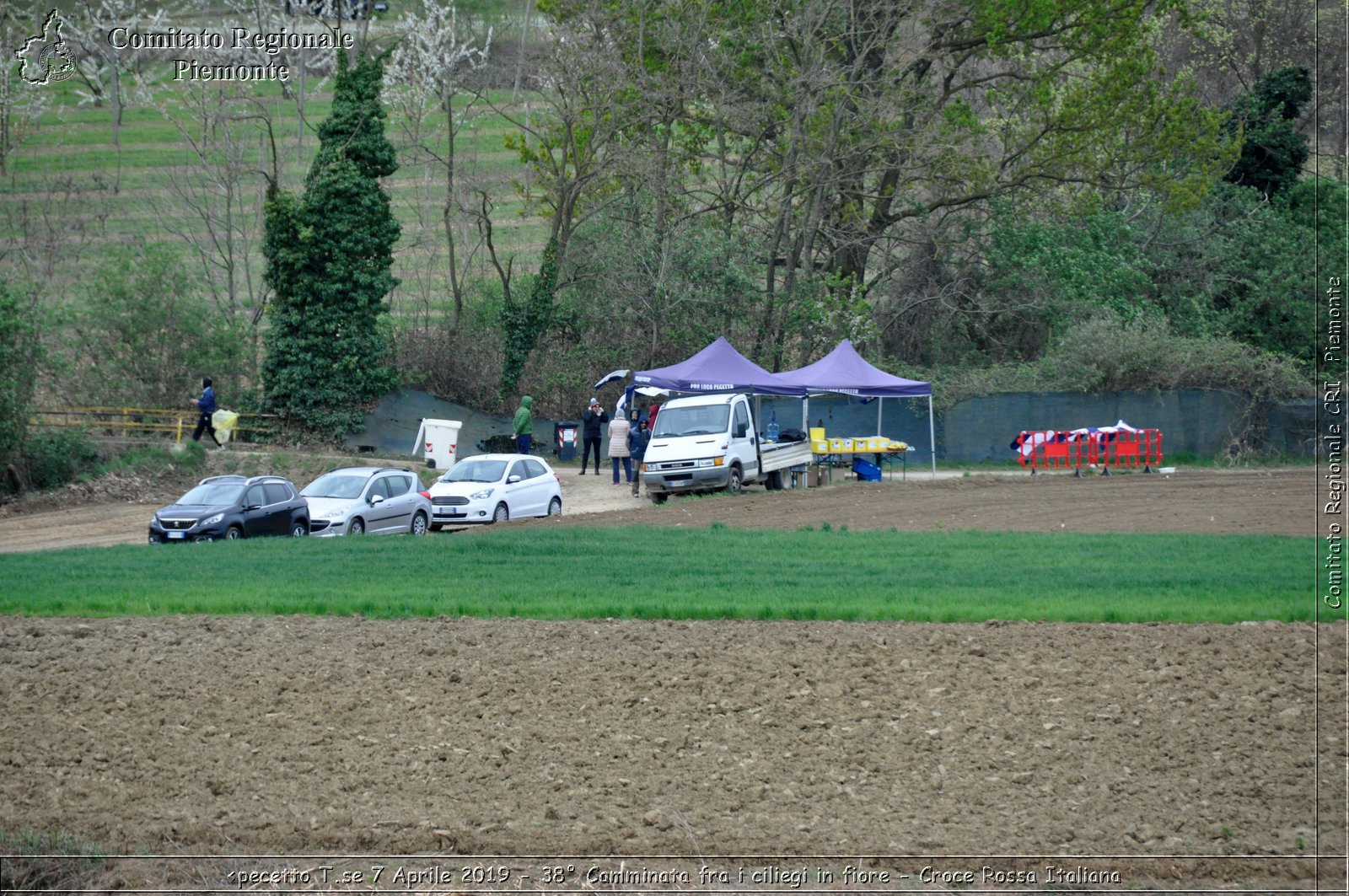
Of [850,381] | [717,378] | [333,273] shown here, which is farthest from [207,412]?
[850,381]

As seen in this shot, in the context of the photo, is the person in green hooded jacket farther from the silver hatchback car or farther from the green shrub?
the green shrub

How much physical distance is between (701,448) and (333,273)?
14306 millimetres

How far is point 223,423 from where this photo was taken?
32.8 m

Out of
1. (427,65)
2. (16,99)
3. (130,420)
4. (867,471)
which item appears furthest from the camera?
(427,65)

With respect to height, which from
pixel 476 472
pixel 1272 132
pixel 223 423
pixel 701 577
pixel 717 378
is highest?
pixel 1272 132

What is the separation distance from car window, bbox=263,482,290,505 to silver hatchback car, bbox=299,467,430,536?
551 mm

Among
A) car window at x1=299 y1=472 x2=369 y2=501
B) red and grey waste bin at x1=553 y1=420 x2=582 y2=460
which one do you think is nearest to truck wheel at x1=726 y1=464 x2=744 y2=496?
car window at x1=299 y1=472 x2=369 y2=501

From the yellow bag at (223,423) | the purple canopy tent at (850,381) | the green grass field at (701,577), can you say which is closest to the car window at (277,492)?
the green grass field at (701,577)

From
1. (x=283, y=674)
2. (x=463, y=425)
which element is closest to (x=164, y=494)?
(x=463, y=425)

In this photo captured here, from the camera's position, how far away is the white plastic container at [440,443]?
32.6m

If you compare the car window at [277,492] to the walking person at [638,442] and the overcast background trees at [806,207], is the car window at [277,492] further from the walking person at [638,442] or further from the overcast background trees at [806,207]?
the overcast background trees at [806,207]

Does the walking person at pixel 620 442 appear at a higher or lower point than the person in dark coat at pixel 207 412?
lower

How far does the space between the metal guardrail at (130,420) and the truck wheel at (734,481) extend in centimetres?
1543

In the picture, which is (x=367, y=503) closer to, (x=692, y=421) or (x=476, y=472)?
(x=476, y=472)
